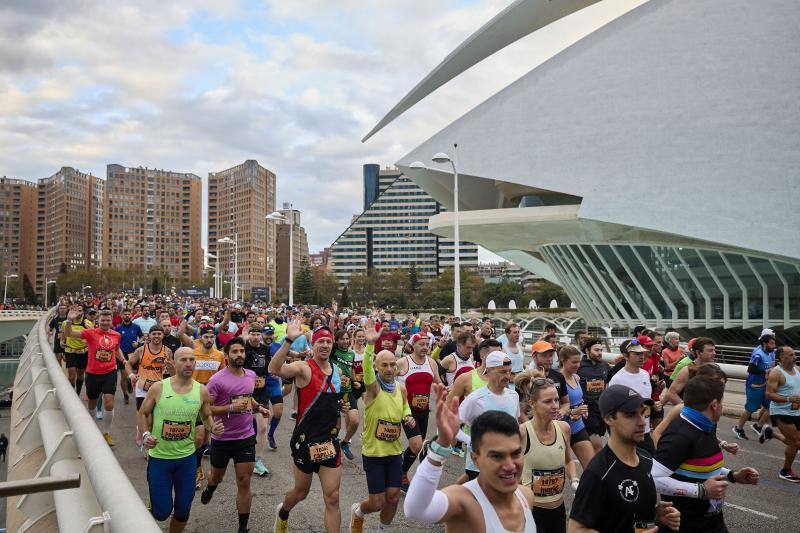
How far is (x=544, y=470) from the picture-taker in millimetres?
4129

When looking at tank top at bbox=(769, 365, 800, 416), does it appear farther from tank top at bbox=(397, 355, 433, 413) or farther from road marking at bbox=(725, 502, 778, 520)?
tank top at bbox=(397, 355, 433, 413)

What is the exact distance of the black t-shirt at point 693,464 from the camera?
3568mm

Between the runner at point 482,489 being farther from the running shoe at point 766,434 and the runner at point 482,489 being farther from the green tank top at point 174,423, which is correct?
the running shoe at point 766,434

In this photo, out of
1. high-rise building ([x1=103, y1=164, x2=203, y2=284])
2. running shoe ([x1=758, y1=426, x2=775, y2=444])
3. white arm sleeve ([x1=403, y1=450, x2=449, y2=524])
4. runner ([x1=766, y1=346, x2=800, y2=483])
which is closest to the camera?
white arm sleeve ([x1=403, y1=450, x2=449, y2=524])

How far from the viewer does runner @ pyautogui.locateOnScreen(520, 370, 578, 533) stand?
13.5 ft

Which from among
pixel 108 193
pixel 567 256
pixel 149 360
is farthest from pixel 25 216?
pixel 149 360

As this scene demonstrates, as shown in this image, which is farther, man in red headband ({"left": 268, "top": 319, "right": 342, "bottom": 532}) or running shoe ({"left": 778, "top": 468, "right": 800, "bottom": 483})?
running shoe ({"left": 778, "top": 468, "right": 800, "bottom": 483})

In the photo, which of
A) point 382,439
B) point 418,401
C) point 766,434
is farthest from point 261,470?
A: point 766,434

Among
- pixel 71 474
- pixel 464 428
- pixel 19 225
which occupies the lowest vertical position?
pixel 464 428

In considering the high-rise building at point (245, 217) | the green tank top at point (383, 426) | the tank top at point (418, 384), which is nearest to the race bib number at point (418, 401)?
the tank top at point (418, 384)

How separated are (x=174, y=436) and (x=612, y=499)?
3572mm

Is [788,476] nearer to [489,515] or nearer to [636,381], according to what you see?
[636,381]

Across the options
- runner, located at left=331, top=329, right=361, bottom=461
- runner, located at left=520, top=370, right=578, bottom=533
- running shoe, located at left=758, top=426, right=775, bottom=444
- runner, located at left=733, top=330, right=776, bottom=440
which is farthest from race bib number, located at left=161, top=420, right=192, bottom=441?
runner, located at left=733, top=330, right=776, bottom=440

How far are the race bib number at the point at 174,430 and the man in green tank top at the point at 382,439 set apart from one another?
1506 mm
